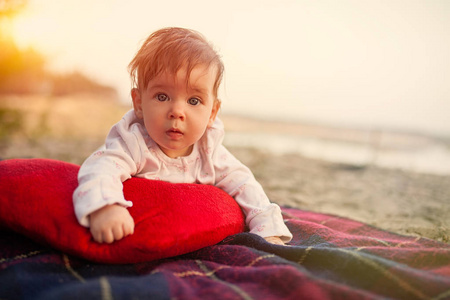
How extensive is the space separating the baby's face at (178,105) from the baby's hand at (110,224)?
412mm

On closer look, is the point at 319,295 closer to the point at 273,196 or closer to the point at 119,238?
the point at 119,238

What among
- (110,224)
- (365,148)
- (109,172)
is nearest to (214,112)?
(109,172)

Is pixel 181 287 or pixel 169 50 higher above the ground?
pixel 169 50

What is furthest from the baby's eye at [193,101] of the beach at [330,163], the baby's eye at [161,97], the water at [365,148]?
the water at [365,148]

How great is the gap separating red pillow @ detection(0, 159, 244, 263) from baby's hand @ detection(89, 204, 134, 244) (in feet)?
0.08

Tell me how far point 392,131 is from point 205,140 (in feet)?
31.1

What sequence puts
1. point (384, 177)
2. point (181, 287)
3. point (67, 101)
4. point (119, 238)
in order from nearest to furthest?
point (181, 287), point (119, 238), point (384, 177), point (67, 101)

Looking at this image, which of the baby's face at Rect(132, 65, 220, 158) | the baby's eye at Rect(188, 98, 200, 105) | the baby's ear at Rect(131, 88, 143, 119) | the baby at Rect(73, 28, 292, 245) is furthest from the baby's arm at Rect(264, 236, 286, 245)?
the baby's ear at Rect(131, 88, 143, 119)

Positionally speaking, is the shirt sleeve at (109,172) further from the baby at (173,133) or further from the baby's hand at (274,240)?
the baby's hand at (274,240)

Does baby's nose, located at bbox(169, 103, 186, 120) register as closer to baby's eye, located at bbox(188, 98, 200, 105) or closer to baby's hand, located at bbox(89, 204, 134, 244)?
baby's eye, located at bbox(188, 98, 200, 105)

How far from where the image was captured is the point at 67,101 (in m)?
9.54

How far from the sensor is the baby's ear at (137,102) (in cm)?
159

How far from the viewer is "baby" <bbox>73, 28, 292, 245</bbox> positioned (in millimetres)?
1424

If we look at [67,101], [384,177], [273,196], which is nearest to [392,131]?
[384,177]
